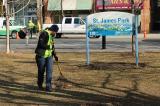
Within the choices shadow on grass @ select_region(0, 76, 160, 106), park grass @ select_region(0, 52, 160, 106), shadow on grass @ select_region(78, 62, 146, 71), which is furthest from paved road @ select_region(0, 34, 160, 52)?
shadow on grass @ select_region(0, 76, 160, 106)

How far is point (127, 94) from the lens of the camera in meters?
12.1

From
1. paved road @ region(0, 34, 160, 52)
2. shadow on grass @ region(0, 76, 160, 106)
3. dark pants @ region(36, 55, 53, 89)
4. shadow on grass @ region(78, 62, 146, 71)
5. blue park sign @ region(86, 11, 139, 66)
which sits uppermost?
blue park sign @ region(86, 11, 139, 66)

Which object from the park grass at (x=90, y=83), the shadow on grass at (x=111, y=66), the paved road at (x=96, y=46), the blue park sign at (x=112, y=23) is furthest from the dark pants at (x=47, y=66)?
the paved road at (x=96, y=46)

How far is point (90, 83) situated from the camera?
1412 cm

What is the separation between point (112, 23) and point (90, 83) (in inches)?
204

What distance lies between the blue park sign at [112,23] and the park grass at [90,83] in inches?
44.5

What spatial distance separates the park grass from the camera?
1138 cm

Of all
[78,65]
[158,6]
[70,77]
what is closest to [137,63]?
[78,65]

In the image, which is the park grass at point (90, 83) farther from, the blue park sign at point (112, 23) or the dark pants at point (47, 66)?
the blue park sign at point (112, 23)

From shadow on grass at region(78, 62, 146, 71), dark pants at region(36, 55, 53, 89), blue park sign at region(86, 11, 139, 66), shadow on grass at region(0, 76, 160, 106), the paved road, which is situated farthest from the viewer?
the paved road

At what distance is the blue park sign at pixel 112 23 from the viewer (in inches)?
733

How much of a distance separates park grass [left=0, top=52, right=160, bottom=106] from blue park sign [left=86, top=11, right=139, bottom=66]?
1130 millimetres

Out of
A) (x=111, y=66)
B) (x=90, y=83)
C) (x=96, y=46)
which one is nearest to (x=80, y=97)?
(x=90, y=83)

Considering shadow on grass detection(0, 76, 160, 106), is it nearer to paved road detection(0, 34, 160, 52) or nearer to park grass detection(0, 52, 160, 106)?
park grass detection(0, 52, 160, 106)
